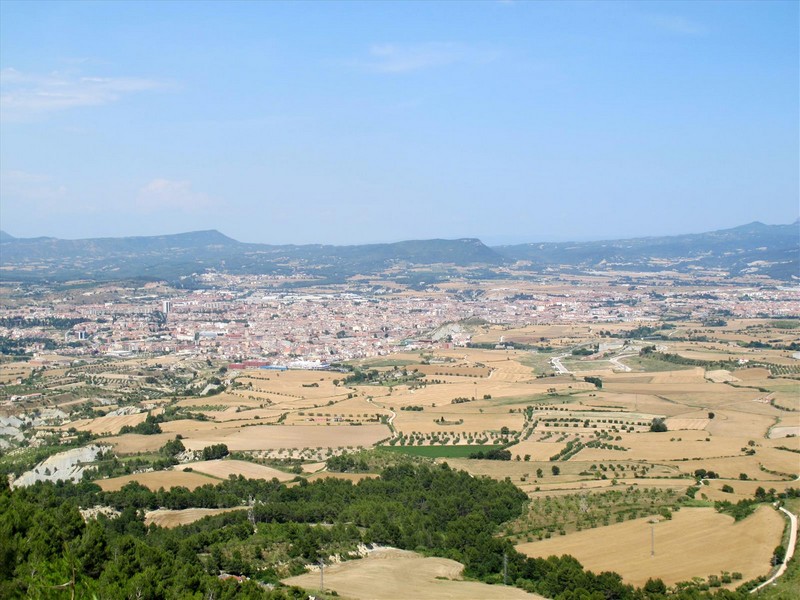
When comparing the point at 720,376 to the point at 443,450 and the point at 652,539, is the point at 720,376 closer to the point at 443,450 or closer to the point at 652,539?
the point at 443,450

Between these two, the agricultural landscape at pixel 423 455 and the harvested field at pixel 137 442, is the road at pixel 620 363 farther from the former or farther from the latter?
the harvested field at pixel 137 442

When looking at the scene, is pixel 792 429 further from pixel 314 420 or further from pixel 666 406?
pixel 314 420

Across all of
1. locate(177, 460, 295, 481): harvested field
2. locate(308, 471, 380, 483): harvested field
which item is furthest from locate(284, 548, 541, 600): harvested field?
locate(177, 460, 295, 481): harvested field

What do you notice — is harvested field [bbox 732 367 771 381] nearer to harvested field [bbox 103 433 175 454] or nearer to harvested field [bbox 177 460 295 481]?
harvested field [bbox 177 460 295 481]

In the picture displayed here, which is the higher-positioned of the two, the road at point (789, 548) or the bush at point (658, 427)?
the road at point (789, 548)

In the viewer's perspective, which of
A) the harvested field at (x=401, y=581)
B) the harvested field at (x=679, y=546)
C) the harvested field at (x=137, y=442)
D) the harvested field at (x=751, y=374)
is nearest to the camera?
the harvested field at (x=401, y=581)

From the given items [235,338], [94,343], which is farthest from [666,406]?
[94,343]

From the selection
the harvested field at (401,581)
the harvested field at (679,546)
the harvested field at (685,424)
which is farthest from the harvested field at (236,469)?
the harvested field at (685,424)
